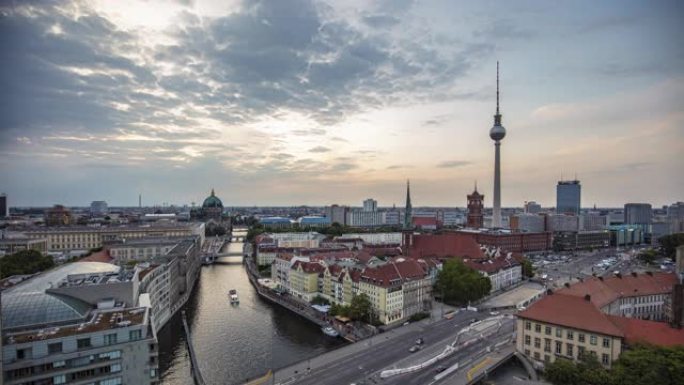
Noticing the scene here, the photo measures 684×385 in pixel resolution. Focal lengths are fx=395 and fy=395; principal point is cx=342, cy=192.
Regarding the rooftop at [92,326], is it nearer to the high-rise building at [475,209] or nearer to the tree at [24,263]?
the tree at [24,263]

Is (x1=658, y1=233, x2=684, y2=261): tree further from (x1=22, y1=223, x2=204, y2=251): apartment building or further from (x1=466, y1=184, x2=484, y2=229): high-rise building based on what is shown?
(x1=22, y1=223, x2=204, y2=251): apartment building

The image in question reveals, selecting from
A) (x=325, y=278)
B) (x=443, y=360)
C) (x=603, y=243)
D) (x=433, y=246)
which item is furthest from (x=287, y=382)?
(x=603, y=243)

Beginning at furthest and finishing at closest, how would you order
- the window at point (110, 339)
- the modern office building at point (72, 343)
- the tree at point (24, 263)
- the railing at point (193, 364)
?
the tree at point (24, 263), the railing at point (193, 364), the window at point (110, 339), the modern office building at point (72, 343)

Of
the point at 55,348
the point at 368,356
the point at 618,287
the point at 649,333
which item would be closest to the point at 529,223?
the point at 618,287

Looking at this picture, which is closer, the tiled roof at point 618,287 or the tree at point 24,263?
the tiled roof at point 618,287

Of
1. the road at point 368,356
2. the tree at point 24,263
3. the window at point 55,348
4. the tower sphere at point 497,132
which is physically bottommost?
the road at point 368,356

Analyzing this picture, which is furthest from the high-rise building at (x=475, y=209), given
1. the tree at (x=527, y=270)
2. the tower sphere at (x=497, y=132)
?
the tree at (x=527, y=270)
